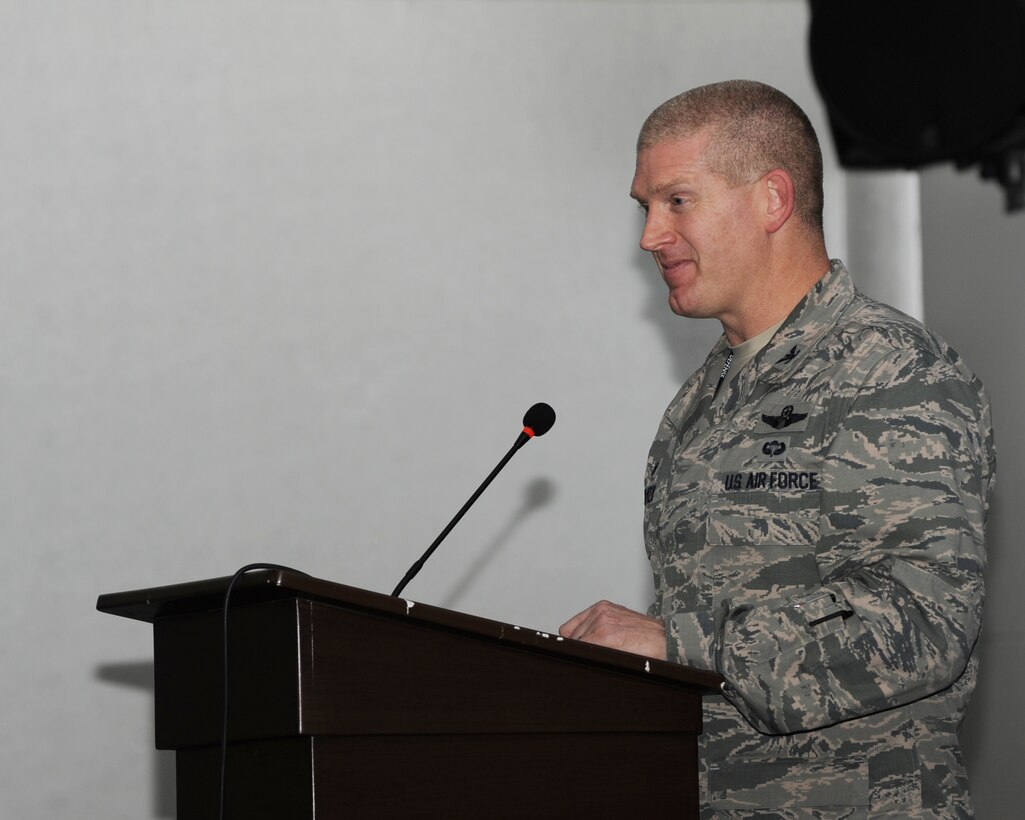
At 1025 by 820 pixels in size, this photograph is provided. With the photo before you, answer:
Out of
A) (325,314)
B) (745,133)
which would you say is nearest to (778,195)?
(745,133)

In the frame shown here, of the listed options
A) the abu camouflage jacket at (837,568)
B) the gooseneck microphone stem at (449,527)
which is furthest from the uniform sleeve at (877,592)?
the gooseneck microphone stem at (449,527)

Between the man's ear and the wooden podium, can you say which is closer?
the wooden podium

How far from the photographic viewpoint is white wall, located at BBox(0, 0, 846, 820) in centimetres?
353

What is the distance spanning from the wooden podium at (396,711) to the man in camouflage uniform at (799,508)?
6.6 inches

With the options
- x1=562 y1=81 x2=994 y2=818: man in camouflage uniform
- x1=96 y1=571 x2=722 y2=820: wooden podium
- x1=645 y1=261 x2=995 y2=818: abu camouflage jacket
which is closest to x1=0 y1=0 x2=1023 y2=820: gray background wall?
x1=562 y1=81 x2=994 y2=818: man in camouflage uniform

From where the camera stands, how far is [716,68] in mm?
4645

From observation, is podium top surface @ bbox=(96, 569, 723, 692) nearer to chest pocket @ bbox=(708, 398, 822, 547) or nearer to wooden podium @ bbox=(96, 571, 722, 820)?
wooden podium @ bbox=(96, 571, 722, 820)

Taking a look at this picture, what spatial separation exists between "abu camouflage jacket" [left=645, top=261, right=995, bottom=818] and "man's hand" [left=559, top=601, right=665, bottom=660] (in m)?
0.02

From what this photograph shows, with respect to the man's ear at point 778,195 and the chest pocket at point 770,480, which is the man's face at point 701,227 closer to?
the man's ear at point 778,195

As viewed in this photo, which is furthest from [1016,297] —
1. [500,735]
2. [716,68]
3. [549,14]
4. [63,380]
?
[500,735]

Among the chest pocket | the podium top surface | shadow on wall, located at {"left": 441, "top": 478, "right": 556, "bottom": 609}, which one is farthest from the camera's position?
shadow on wall, located at {"left": 441, "top": 478, "right": 556, "bottom": 609}

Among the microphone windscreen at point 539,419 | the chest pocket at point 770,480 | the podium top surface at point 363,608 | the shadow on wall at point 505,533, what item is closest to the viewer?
the podium top surface at point 363,608

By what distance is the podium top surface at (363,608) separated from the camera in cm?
142

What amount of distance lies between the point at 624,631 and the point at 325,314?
226 centimetres
